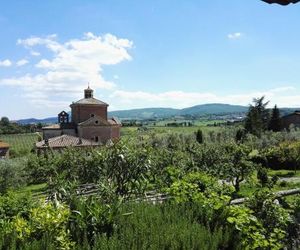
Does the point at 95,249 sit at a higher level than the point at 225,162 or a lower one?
higher

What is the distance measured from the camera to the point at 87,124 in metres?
53.3

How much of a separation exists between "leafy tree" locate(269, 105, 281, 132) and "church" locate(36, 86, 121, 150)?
29279 mm

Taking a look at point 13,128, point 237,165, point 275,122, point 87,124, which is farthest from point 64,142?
point 13,128

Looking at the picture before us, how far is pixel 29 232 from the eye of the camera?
13.3 ft

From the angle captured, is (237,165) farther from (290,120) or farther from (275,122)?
(290,120)

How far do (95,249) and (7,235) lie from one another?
95 centimetres

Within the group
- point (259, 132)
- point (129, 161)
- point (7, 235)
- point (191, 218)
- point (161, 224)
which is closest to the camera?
point (7, 235)

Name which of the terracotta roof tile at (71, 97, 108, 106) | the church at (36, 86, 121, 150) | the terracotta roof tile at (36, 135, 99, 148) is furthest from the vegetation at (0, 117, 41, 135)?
the terracotta roof tile at (36, 135, 99, 148)

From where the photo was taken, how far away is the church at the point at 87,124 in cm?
5359

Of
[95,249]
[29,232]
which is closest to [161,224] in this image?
[95,249]

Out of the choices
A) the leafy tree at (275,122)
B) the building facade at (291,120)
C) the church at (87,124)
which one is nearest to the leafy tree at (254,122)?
the leafy tree at (275,122)

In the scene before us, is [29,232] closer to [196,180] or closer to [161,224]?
[161,224]

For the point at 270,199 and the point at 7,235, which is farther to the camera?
the point at 270,199

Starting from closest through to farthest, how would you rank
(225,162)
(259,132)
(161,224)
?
1. (161,224)
2. (225,162)
3. (259,132)
